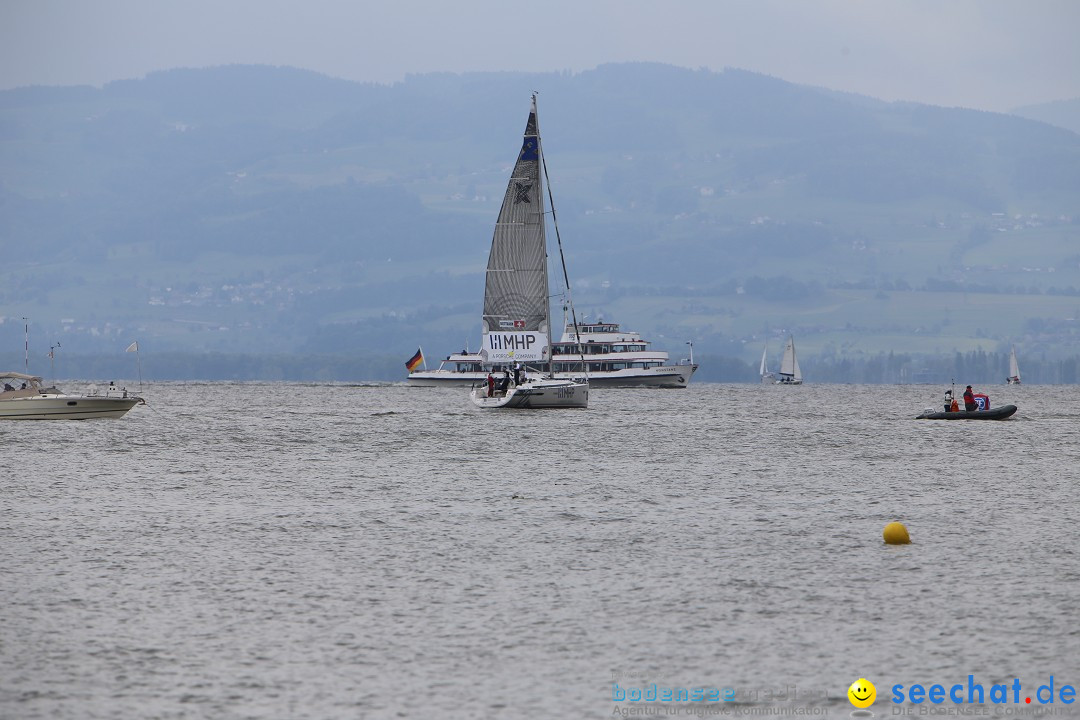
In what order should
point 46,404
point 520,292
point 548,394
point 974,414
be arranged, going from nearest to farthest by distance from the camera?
1. point 46,404
2. point 974,414
3. point 548,394
4. point 520,292

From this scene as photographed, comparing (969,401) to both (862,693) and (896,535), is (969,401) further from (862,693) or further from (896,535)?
(862,693)

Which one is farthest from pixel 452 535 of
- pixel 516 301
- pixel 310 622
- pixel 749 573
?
pixel 516 301

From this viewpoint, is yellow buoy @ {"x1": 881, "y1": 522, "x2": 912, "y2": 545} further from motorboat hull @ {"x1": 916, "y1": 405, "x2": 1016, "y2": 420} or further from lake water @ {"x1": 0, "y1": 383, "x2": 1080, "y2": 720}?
motorboat hull @ {"x1": 916, "y1": 405, "x2": 1016, "y2": 420}

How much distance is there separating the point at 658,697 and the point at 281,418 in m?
96.9

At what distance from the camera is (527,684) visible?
22.4 m

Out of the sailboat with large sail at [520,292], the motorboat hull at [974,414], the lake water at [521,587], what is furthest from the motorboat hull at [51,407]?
the motorboat hull at [974,414]

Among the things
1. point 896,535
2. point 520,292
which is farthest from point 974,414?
point 896,535

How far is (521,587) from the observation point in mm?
30359

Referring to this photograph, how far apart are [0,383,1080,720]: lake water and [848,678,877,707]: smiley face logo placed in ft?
0.46

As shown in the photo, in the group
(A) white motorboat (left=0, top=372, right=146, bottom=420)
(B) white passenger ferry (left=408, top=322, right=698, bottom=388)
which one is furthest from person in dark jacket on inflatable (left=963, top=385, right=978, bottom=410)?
(B) white passenger ferry (left=408, top=322, right=698, bottom=388)

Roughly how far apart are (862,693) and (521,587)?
33.1 ft

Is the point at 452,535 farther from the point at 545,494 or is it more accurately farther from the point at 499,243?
the point at 499,243

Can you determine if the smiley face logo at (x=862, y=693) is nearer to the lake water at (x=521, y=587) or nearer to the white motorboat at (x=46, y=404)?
the lake water at (x=521, y=587)

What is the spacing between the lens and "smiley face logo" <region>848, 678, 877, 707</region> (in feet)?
69.3
